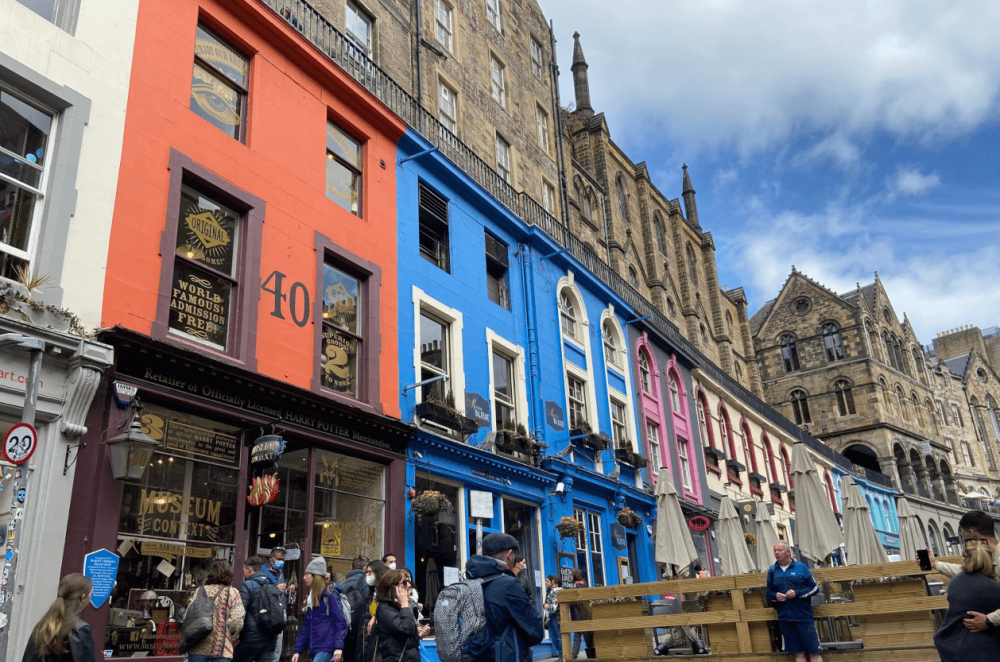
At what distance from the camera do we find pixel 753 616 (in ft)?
29.9

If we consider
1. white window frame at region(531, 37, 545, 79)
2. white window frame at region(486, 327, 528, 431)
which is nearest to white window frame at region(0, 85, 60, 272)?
white window frame at region(486, 327, 528, 431)

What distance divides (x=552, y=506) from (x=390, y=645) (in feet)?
39.4

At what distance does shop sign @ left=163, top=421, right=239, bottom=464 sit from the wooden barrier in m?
4.83

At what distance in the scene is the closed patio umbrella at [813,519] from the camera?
1521 cm

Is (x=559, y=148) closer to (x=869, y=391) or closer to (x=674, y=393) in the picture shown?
(x=674, y=393)

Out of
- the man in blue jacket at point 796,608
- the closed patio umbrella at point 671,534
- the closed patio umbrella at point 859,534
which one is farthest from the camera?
the closed patio umbrella at point 671,534

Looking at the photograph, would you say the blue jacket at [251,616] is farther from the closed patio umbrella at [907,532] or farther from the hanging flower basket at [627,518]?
the closed patio umbrella at [907,532]

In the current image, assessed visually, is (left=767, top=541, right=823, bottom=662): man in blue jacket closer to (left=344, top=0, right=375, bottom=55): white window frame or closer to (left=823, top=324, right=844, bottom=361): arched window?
(left=344, top=0, right=375, bottom=55): white window frame

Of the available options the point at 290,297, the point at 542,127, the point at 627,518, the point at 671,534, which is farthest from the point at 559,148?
the point at 290,297

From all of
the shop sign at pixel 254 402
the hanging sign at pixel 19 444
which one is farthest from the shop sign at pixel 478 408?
the hanging sign at pixel 19 444

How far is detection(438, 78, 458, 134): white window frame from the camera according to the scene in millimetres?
20375

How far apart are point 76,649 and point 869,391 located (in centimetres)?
5648

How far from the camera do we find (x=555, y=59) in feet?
95.5

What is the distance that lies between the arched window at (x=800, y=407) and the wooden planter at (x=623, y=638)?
51.3 meters
